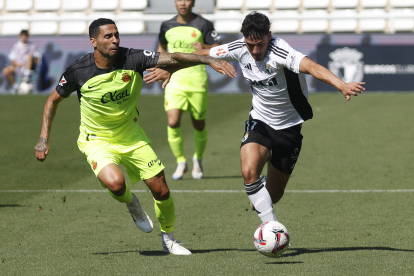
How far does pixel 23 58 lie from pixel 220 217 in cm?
1591

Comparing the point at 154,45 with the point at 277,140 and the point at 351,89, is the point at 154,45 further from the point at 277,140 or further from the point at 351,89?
the point at 351,89

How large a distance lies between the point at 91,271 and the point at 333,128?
10.2 m

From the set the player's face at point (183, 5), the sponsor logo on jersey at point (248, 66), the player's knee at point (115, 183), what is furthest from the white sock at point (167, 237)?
the player's face at point (183, 5)

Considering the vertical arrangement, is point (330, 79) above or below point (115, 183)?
above

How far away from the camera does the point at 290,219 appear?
6316mm

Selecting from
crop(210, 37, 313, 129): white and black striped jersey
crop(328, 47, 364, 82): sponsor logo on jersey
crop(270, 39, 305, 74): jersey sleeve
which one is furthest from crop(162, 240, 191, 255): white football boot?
crop(328, 47, 364, 82): sponsor logo on jersey

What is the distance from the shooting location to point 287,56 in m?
5.00

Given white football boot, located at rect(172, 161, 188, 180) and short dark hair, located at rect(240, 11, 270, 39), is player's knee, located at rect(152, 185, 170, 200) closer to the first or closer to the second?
short dark hair, located at rect(240, 11, 270, 39)

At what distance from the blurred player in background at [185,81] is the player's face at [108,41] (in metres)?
3.60

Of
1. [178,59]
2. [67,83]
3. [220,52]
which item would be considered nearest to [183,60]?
[178,59]

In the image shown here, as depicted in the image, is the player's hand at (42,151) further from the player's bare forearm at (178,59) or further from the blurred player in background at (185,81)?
the blurred player in background at (185,81)

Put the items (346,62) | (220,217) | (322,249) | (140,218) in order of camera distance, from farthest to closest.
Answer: (346,62), (220,217), (140,218), (322,249)

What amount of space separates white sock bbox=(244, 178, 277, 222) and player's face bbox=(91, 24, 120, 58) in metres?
1.63

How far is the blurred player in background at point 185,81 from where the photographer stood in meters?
8.73
